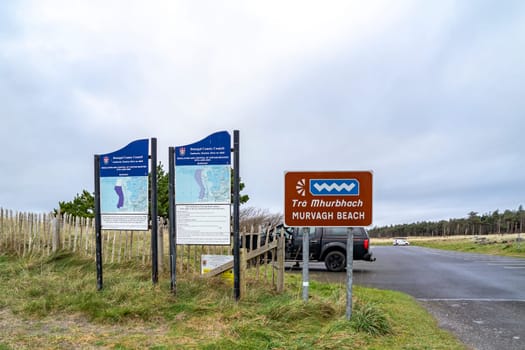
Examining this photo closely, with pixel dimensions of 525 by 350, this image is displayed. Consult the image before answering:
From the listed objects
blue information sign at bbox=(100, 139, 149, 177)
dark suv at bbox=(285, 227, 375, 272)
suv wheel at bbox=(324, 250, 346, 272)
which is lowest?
Result: suv wheel at bbox=(324, 250, 346, 272)

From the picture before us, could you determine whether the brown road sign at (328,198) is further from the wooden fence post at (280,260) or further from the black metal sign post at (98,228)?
the black metal sign post at (98,228)

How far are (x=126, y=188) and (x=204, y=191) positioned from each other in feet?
5.24

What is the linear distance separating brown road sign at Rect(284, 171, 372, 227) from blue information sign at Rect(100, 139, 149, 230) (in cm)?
273

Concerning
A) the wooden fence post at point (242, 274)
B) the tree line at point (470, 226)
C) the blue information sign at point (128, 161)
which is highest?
the blue information sign at point (128, 161)

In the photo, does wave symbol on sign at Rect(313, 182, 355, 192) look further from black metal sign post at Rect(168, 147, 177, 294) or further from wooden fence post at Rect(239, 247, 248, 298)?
black metal sign post at Rect(168, 147, 177, 294)

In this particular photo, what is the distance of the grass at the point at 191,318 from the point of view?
392 centimetres

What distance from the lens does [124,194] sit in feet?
20.9

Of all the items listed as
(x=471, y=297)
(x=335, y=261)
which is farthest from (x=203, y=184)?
(x=335, y=261)

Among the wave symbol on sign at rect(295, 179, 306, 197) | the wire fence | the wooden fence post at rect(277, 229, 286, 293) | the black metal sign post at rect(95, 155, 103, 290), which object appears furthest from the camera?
the wire fence

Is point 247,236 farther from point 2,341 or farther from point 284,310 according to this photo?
point 2,341

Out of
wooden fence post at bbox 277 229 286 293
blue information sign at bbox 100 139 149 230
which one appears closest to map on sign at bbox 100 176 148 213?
blue information sign at bbox 100 139 149 230

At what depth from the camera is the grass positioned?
12.9 ft

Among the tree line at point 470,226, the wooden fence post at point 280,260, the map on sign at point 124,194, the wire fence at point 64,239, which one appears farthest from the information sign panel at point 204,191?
the tree line at point 470,226

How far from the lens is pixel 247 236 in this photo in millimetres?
6918
